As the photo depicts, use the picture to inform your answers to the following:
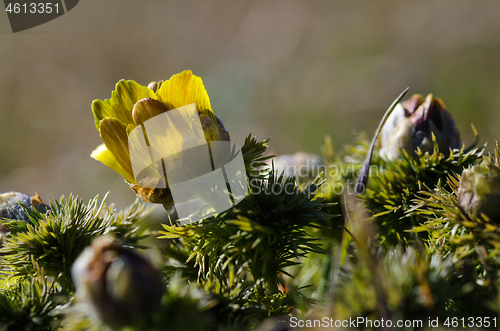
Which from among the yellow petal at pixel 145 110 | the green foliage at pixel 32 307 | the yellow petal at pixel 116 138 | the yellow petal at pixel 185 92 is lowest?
the green foliage at pixel 32 307

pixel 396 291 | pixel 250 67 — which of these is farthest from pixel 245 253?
pixel 250 67

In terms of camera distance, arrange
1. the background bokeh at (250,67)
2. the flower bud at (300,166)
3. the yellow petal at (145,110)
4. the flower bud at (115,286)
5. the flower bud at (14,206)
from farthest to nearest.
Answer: the background bokeh at (250,67) < the flower bud at (300,166) < the flower bud at (14,206) < the yellow petal at (145,110) < the flower bud at (115,286)

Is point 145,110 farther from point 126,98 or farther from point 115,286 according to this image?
point 115,286

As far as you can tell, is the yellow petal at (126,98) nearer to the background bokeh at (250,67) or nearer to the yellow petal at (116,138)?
the yellow petal at (116,138)

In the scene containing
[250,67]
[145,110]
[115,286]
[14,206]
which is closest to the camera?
[115,286]

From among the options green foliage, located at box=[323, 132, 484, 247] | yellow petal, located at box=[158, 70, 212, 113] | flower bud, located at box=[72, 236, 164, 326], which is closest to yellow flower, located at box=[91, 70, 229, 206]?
yellow petal, located at box=[158, 70, 212, 113]

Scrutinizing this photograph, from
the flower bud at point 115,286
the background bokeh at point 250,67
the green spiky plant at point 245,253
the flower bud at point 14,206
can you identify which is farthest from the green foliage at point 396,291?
the background bokeh at point 250,67
